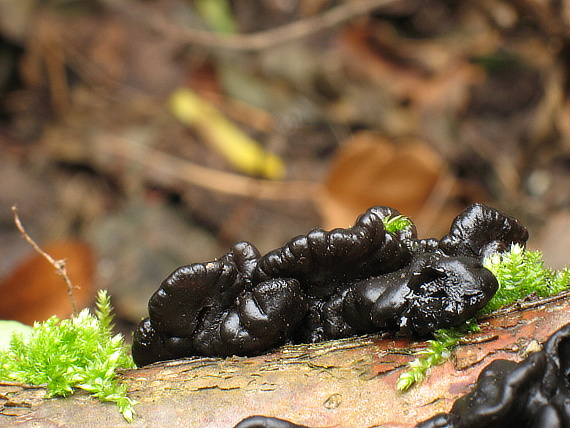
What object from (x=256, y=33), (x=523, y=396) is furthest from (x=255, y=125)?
(x=523, y=396)

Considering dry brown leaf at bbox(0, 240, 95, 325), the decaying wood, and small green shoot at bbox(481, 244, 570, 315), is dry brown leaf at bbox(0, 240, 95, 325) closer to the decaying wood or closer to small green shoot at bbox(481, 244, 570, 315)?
the decaying wood

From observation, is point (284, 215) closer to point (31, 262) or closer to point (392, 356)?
point (31, 262)

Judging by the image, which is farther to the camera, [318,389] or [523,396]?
[318,389]

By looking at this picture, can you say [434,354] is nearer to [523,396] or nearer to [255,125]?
[523,396]

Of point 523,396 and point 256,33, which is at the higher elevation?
point 256,33

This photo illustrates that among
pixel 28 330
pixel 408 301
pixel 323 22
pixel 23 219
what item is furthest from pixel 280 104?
pixel 408 301

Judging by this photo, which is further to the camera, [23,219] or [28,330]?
[23,219]
